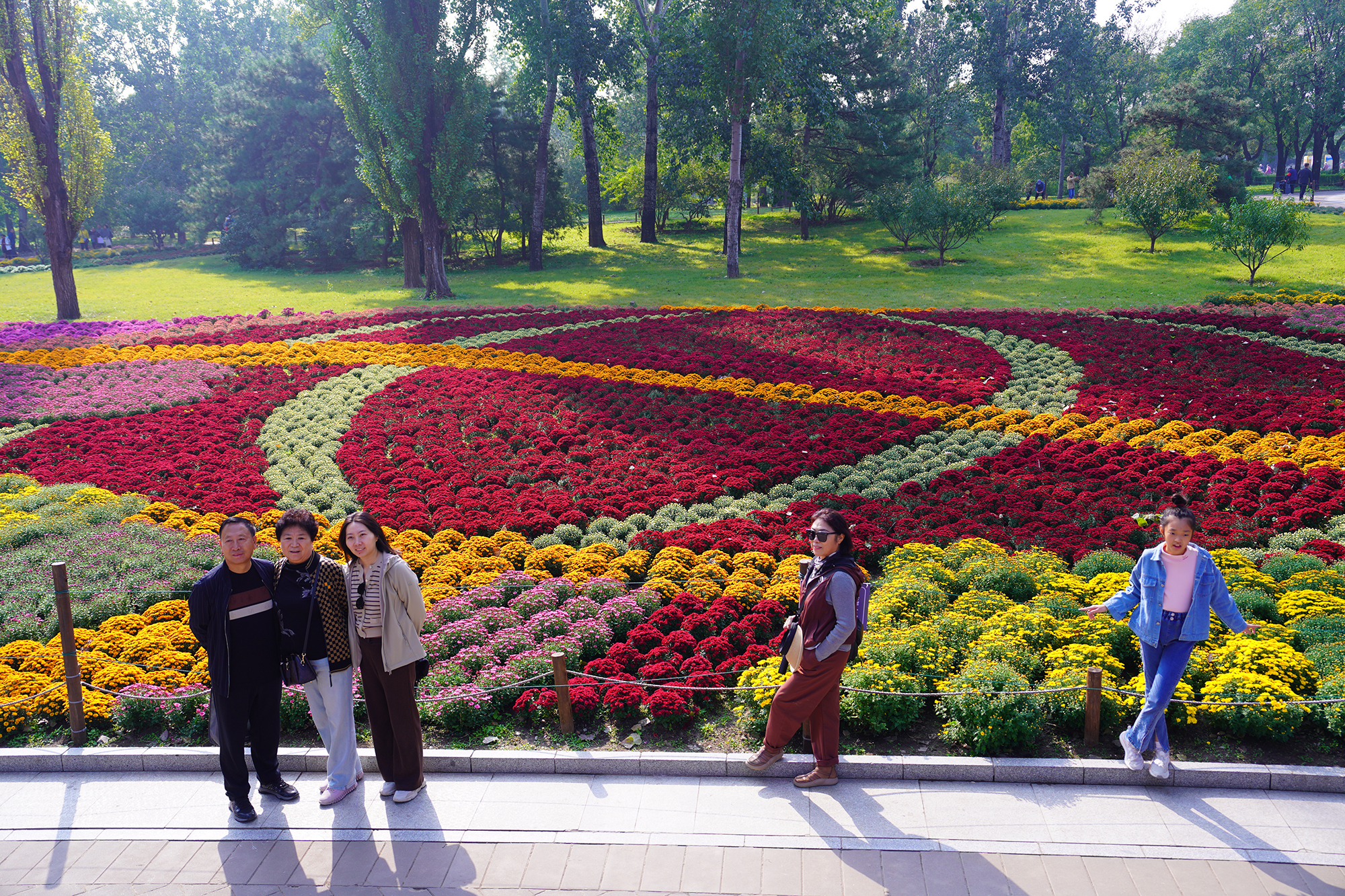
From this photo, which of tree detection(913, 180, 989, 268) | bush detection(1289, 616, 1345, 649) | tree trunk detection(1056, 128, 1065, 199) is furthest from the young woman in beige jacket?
tree trunk detection(1056, 128, 1065, 199)

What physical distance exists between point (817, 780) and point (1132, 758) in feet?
6.34

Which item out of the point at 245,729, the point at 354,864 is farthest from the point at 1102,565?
the point at 245,729

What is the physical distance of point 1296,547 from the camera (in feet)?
27.6

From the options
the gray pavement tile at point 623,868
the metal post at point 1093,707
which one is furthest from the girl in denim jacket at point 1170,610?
the gray pavement tile at point 623,868

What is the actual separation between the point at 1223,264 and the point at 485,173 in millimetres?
29495

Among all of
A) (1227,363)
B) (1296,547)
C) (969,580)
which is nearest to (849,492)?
(969,580)

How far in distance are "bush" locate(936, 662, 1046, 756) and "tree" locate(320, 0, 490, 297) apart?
89.5ft

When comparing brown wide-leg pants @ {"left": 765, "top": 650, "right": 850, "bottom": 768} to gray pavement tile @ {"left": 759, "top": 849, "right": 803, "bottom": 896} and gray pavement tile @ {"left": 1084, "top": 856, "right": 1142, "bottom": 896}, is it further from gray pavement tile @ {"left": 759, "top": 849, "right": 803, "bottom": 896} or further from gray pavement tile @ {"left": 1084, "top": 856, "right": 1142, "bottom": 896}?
gray pavement tile @ {"left": 1084, "top": 856, "right": 1142, "bottom": 896}

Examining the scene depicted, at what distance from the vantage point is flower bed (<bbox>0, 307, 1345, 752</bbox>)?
6.38 meters

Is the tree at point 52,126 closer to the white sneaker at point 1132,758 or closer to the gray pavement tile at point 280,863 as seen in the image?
the gray pavement tile at point 280,863

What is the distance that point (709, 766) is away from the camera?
5598 mm

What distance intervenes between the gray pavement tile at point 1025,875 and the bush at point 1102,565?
3677 mm

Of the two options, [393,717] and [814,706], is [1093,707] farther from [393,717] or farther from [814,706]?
[393,717]

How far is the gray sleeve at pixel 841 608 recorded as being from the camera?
503 cm
